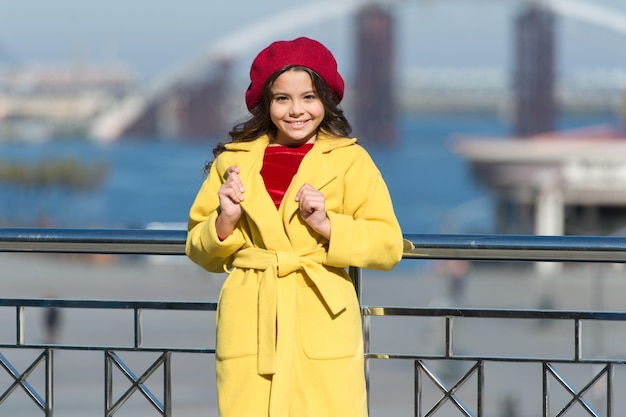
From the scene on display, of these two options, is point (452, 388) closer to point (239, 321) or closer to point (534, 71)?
point (239, 321)

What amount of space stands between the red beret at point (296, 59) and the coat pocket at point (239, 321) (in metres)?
0.42

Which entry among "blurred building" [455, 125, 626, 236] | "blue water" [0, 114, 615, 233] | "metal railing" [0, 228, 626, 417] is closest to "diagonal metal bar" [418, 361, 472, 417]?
"metal railing" [0, 228, 626, 417]

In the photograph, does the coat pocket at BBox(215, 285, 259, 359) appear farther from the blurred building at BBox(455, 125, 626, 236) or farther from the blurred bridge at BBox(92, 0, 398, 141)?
the blurred bridge at BBox(92, 0, 398, 141)

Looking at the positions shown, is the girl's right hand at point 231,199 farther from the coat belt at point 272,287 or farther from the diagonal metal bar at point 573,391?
the diagonal metal bar at point 573,391

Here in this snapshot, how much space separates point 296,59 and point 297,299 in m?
0.47

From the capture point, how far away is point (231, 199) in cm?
230

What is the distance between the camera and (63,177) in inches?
3479

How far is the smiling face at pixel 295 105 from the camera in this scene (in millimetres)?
2346

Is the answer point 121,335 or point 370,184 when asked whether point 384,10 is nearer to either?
point 121,335

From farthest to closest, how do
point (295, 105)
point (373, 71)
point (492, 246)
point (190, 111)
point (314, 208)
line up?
point (190, 111), point (373, 71), point (492, 246), point (295, 105), point (314, 208)

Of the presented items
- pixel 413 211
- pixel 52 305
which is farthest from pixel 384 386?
pixel 413 211

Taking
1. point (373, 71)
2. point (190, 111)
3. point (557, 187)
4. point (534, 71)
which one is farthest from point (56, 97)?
point (557, 187)

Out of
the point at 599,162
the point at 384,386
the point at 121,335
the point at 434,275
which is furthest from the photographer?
the point at 434,275

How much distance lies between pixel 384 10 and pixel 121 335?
81318 mm
